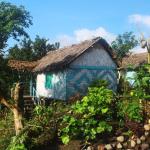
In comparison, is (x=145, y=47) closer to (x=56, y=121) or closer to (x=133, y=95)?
(x=133, y=95)

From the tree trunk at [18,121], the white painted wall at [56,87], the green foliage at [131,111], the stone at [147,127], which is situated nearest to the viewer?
the stone at [147,127]

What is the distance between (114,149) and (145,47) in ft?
10.1

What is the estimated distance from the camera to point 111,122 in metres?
9.73

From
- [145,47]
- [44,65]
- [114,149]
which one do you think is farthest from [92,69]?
[114,149]

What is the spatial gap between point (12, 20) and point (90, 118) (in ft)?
54.5

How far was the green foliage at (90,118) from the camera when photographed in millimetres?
9312

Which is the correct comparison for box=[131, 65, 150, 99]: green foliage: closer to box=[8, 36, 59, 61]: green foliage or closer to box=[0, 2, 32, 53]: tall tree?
box=[0, 2, 32, 53]: tall tree

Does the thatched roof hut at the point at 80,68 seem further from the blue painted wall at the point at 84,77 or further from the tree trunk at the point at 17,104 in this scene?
the tree trunk at the point at 17,104

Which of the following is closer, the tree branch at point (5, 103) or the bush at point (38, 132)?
the bush at point (38, 132)

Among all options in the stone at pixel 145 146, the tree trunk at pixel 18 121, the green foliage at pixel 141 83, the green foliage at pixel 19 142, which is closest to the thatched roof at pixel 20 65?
the tree trunk at pixel 18 121

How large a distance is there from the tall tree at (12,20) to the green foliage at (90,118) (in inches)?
600

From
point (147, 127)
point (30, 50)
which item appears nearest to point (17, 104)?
point (147, 127)

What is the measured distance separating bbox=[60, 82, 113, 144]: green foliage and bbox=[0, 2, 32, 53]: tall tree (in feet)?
50.0

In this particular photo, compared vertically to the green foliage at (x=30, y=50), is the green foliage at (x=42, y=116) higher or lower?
lower
